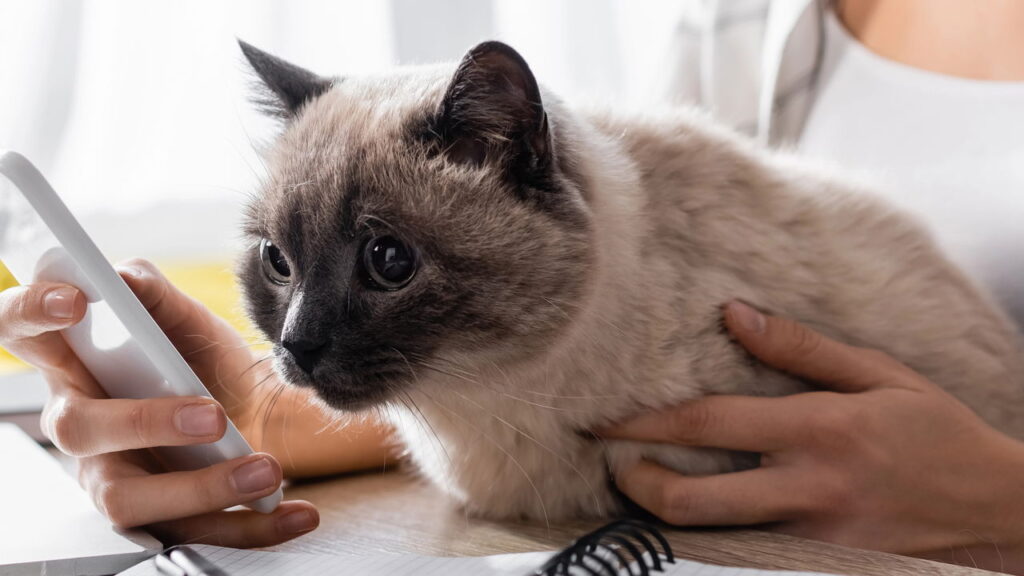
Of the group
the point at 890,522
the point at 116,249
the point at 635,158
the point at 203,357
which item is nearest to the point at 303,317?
the point at 203,357

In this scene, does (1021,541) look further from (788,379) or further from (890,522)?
(788,379)

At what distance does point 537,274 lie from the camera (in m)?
0.94

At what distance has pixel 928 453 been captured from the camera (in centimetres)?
106

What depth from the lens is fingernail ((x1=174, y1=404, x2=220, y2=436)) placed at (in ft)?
2.88

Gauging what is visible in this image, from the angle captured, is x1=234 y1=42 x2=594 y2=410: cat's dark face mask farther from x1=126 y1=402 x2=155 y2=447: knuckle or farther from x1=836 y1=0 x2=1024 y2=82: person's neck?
x1=836 y1=0 x2=1024 y2=82: person's neck

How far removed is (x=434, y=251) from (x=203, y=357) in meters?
0.45

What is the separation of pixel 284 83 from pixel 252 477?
0.50m

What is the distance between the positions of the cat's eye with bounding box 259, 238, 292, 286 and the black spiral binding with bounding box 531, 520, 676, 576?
0.49m

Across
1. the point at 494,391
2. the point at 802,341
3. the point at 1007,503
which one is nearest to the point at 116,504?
the point at 494,391

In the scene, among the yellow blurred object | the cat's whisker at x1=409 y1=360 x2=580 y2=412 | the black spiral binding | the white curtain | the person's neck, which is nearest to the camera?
the black spiral binding

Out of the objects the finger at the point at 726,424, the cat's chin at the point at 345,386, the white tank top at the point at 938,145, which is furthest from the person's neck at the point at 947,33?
the cat's chin at the point at 345,386

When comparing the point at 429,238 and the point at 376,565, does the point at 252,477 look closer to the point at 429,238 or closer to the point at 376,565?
the point at 376,565

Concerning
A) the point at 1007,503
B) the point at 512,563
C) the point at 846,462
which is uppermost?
the point at 512,563

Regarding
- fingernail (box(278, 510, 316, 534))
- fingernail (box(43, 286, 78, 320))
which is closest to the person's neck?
fingernail (box(278, 510, 316, 534))
